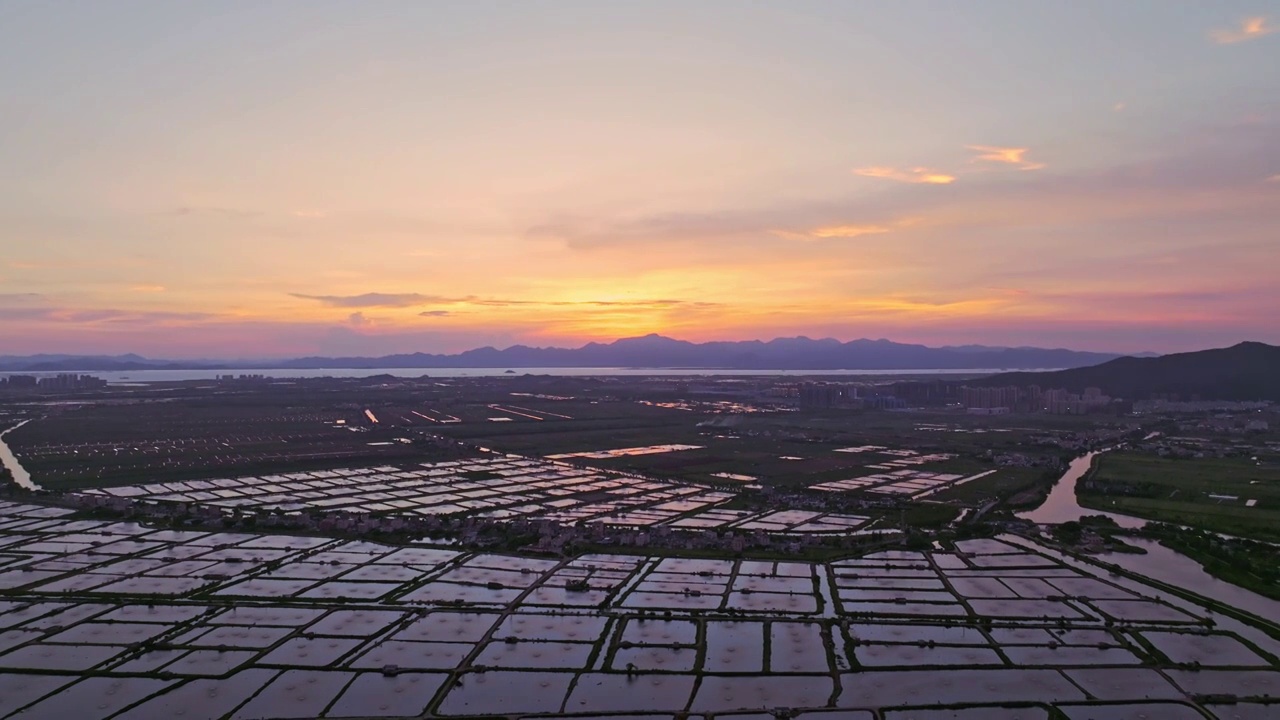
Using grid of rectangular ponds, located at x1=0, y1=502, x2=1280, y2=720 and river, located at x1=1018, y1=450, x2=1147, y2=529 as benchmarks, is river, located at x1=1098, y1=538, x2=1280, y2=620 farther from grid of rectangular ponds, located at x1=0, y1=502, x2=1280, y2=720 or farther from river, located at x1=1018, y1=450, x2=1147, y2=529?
river, located at x1=1018, y1=450, x2=1147, y2=529

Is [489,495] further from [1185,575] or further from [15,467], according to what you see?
[15,467]

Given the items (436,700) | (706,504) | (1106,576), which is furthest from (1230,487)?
(436,700)

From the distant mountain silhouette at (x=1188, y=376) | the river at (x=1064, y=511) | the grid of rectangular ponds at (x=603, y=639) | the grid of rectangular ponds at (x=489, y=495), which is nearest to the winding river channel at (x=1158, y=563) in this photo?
the river at (x=1064, y=511)

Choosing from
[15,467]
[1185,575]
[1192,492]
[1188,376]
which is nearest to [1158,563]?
[1185,575]

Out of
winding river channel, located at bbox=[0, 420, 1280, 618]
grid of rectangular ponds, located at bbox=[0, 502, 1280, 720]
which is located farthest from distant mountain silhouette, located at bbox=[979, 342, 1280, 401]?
grid of rectangular ponds, located at bbox=[0, 502, 1280, 720]

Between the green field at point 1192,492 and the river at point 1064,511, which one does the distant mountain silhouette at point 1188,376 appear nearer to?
the green field at point 1192,492

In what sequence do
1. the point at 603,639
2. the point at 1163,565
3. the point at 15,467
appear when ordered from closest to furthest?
the point at 603,639 → the point at 1163,565 → the point at 15,467
